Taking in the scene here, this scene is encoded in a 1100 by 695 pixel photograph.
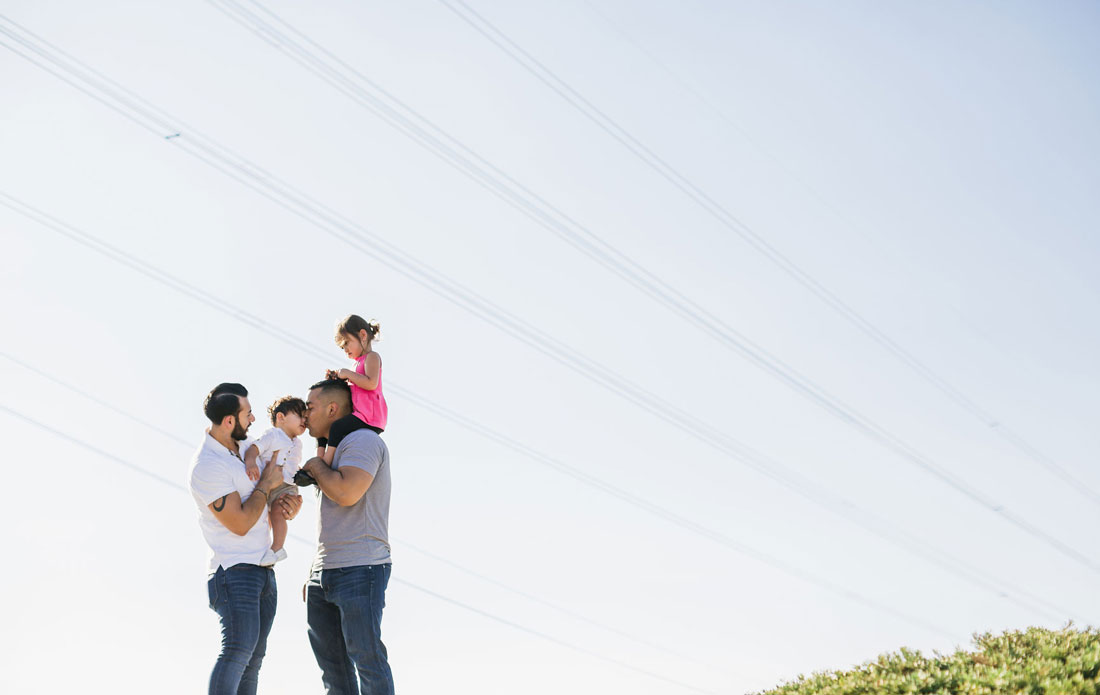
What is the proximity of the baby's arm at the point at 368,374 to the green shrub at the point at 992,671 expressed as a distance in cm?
433

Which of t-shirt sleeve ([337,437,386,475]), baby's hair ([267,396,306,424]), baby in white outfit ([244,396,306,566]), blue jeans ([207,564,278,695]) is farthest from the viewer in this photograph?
baby's hair ([267,396,306,424])

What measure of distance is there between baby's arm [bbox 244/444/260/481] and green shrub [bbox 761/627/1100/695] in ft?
15.4

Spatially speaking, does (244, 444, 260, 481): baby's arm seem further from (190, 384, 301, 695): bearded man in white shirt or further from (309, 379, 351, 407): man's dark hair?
(309, 379, 351, 407): man's dark hair

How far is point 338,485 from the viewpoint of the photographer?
235 inches

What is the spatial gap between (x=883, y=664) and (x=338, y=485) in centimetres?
494

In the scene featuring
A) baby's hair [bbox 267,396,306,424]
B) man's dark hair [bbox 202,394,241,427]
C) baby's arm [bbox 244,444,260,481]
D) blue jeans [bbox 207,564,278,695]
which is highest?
baby's hair [bbox 267,396,306,424]

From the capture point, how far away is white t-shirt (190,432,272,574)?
19.6 ft

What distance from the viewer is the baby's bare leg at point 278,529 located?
631 centimetres

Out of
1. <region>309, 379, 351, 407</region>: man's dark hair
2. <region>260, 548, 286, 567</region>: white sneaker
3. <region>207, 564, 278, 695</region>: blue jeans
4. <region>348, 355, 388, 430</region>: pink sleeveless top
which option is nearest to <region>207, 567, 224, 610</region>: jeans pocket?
<region>207, 564, 278, 695</region>: blue jeans

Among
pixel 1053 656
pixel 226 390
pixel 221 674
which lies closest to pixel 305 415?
pixel 226 390

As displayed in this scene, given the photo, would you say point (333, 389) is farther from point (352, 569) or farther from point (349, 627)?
point (349, 627)

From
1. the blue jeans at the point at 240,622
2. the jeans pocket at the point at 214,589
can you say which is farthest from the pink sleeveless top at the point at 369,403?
the jeans pocket at the point at 214,589

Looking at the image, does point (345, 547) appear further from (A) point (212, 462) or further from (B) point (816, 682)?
(B) point (816, 682)

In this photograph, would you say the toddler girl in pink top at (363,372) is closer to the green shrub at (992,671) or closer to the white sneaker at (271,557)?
the white sneaker at (271,557)
